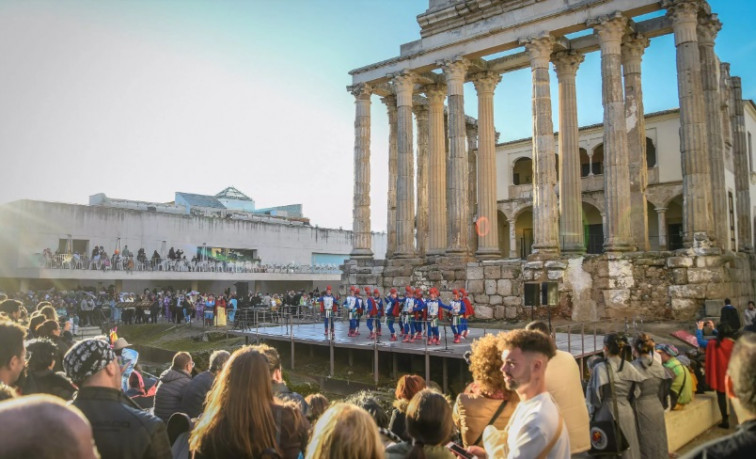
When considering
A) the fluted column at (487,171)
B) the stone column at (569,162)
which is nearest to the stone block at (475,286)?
the fluted column at (487,171)

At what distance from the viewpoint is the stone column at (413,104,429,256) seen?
28.0m

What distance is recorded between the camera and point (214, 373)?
597 centimetres

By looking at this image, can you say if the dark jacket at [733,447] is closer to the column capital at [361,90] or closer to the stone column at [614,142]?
the stone column at [614,142]

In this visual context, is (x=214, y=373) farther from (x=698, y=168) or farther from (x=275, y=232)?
(x=275, y=232)

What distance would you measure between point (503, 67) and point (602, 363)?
20906 mm

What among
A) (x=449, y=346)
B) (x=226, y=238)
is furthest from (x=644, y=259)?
(x=226, y=238)

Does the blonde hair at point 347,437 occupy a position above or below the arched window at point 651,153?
below

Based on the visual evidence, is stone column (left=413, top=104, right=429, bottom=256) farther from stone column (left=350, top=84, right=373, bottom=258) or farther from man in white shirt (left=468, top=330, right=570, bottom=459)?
man in white shirt (left=468, top=330, right=570, bottom=459)

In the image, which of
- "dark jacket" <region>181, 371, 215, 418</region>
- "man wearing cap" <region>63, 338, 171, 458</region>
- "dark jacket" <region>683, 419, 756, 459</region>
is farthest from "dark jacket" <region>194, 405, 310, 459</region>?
"dark jacket" <region>683, 419, 756, 459</region>

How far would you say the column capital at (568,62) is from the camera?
22547 millimetres

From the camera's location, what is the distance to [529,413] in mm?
3439

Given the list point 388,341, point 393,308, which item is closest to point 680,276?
point 393,308

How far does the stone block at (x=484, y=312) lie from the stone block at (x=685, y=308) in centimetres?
637

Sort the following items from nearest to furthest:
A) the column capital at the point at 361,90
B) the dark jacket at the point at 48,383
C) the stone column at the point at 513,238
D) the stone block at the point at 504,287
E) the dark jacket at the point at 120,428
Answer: the dark jacket at the point at 120,428 < the dark jacket at the point at 48,383 < the stone block at the point at 504,287 < the column capital at the point at 361,90 < the stone column at the point at 513,238
